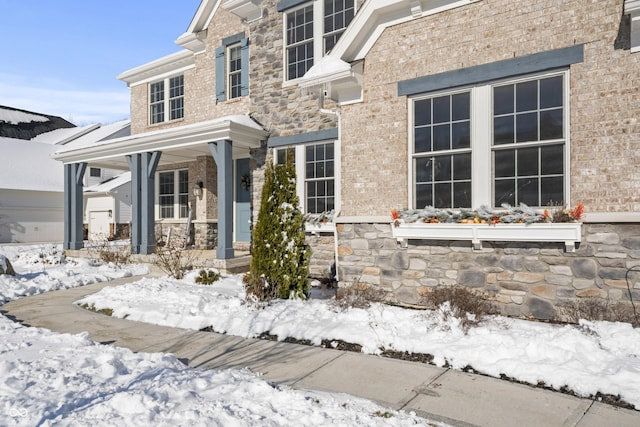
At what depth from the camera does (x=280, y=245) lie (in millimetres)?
6836

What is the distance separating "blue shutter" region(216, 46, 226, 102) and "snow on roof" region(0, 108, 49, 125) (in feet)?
78.5

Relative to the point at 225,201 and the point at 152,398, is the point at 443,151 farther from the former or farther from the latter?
the point at 225,201

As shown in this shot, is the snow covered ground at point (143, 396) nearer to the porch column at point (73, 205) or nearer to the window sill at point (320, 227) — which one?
the window sill at point (320, 227)

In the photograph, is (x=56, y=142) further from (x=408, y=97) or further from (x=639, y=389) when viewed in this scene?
(x=639, y=389)

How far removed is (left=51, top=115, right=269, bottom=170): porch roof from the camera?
10.6 metres

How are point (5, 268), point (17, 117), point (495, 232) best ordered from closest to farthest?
point (495, 232) → point (5, 268) → point (17, 117)

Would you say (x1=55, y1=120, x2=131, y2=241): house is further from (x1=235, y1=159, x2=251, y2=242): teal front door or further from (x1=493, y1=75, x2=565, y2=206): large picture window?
(x1=493, y1=75, x2=565, y2=206): large picture window

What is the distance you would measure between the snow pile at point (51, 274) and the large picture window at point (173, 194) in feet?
11.4

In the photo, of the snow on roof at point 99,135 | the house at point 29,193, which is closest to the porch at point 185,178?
the snow on roof at point 99,135

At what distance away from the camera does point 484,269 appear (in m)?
6.11

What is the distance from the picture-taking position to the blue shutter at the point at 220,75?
12.8 metres

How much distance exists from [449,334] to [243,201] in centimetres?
917

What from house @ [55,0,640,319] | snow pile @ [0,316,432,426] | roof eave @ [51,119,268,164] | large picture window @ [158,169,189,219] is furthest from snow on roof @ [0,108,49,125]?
A: snow pile @ [0,316,432,426]

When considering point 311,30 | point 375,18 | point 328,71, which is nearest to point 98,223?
point 311,30
